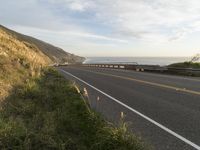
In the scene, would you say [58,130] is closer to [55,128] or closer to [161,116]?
[55,128]

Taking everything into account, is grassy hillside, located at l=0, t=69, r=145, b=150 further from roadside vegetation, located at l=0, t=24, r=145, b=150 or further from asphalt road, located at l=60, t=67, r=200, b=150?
asphalt road, located at l=60, t=67, r=200, b=150

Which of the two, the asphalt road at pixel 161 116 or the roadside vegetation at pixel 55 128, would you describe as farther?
the asphalt road at pixel 161 116

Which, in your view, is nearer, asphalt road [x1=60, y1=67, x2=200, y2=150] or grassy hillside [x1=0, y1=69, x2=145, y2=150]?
grassy hillside [x1=0, y1=69, x2=145, y2=150]

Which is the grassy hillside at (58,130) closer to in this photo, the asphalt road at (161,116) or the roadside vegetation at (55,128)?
the roadside vegetation at (55,128)

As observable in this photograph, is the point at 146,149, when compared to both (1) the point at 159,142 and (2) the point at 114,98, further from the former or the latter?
(2) the point at 114,98

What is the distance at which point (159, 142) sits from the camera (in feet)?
24.5

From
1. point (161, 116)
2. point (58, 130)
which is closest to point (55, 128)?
point (58, 130)

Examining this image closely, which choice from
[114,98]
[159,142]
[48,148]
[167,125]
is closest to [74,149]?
[48,148]

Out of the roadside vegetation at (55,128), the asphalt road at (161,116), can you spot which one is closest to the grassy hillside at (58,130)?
the roadside vegetation at (55,128)

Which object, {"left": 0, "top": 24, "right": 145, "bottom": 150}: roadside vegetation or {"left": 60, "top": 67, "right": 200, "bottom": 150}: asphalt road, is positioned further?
{"left": 60, "top": 67, "right": 200, "bottom": 150}: asphalt road

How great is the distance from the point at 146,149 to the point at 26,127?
117 inches

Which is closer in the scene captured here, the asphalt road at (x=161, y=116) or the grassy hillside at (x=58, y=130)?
the grassy hillside at (x=58, y=130)

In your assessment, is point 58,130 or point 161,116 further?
point 161,116

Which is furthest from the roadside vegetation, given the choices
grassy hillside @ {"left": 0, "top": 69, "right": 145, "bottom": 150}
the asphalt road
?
the asphalt road
